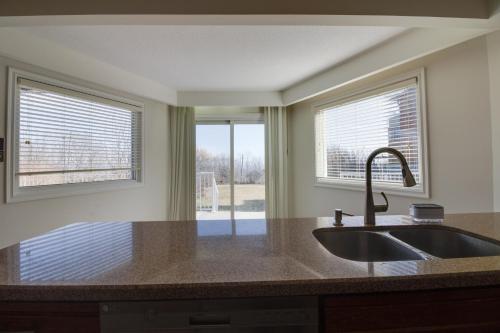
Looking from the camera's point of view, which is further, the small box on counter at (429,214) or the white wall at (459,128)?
the white wall at (459,128)

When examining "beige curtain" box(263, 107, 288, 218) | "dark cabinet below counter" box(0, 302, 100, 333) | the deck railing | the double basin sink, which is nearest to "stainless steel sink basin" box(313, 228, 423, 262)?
the double basin sink

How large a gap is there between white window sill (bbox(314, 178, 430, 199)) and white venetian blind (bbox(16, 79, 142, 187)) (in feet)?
9.12

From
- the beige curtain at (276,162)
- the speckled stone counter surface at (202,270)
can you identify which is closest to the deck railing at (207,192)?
the beige curtain at (276,162)

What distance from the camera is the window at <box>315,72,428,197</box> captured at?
249 cm

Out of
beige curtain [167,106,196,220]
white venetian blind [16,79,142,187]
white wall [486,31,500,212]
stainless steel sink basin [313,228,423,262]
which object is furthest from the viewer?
beige curtain [167,106,196,220]

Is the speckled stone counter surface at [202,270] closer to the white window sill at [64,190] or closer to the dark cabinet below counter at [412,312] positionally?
the dark cabinet below counter at [412,312]

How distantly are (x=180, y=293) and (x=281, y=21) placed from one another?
1.73m

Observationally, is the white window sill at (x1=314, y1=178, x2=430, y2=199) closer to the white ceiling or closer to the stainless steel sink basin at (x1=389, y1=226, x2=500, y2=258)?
the stainless steel sink basin at (x1=389, y1=226, x2=500, y2=258)

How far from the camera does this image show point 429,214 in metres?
1.31

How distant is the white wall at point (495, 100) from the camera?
189cm

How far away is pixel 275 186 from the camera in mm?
4332

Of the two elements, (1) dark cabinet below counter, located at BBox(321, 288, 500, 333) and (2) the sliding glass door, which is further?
(2) the sliding glass door

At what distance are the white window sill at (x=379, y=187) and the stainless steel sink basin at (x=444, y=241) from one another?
137 cm

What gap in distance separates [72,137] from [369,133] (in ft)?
11.3
